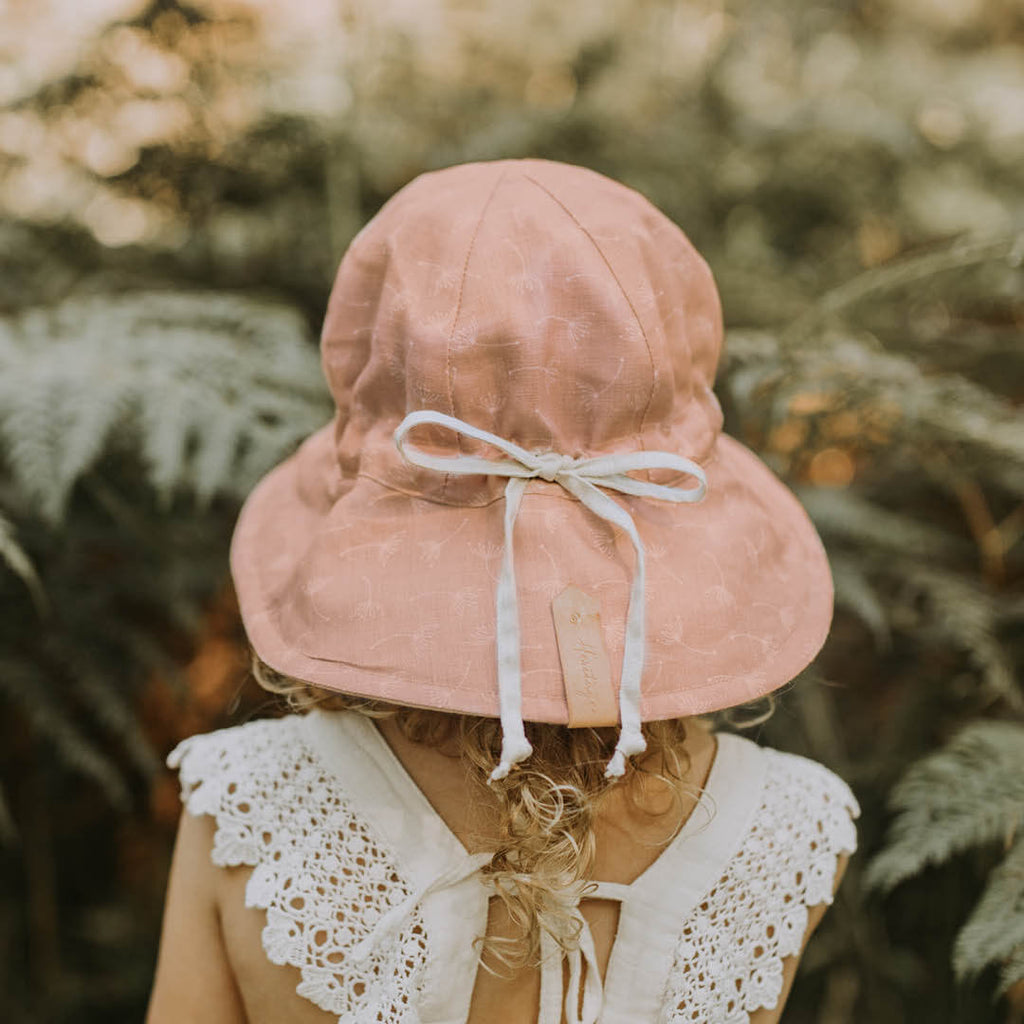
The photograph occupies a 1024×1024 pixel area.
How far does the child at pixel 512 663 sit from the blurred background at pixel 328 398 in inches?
10.9

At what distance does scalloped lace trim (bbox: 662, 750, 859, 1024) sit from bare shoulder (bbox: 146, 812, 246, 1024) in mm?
465

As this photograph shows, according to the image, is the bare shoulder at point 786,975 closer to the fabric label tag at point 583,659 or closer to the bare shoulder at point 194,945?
the fabric label tag at point 583,659

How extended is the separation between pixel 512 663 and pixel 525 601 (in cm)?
6

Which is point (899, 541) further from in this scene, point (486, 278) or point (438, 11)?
point (438, 11)

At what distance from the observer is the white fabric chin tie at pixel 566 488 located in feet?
2.60

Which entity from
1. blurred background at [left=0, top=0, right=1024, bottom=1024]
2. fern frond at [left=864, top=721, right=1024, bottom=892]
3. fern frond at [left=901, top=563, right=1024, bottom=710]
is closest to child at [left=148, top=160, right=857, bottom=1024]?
fern frond at [left=864, top=721, right=1024, bottom=892]

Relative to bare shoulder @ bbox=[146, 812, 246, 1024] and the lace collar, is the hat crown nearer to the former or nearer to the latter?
the lace collar

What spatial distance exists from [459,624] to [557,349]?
25 centimetres

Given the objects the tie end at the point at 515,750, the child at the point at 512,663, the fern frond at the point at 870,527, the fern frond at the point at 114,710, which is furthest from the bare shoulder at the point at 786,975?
the fern frond at the point at 114,710

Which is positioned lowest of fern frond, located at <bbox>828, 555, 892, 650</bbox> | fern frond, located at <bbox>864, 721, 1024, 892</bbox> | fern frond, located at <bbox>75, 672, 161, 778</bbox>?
fern frond, located at <bbox>75, 672, 161, 778</bbox>

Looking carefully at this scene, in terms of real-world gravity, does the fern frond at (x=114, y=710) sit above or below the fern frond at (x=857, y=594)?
below

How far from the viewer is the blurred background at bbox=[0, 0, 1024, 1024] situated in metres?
1.38

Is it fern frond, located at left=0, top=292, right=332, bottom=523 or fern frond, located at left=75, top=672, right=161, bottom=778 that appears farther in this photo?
fern frond, located at left=75, top=672, right=161, bottom=778

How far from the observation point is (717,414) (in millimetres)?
997
